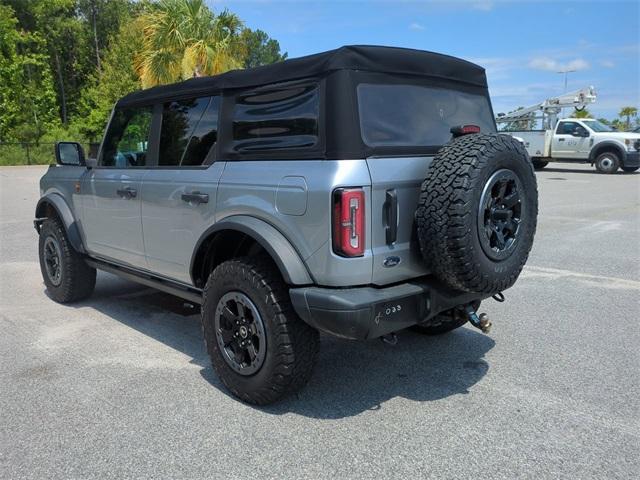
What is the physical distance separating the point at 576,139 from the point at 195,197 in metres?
21.7

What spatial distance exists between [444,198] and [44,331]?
3.61 meters

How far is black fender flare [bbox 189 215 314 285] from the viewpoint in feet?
9.95

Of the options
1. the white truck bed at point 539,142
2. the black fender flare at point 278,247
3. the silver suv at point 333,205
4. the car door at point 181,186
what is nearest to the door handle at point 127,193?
the car door at point 181,186

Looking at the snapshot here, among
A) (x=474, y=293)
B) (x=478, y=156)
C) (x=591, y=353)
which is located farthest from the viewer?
(x=591, y=353)

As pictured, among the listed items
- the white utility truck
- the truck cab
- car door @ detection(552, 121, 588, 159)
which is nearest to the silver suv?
the white utility truck

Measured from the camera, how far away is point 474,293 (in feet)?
10.6

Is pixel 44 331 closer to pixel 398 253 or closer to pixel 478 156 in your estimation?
pixel 398 253

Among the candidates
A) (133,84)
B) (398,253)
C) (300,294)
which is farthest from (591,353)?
(133,84)

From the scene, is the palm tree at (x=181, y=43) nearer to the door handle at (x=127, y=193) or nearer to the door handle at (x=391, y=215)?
the door handle at (x=127, y=193)

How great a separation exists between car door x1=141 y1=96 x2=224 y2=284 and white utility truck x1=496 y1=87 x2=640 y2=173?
17.0 meters

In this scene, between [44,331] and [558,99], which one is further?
[558,99]

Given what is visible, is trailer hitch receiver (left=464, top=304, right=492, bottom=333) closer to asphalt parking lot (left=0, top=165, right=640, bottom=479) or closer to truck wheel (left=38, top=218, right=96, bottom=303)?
asphalt parking lot (left=0, top=165, right=640, bottom=479)

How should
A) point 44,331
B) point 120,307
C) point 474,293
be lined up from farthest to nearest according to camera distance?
point 120,307 → point 44,331 → point 474,293

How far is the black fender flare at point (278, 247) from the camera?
9.95ft
